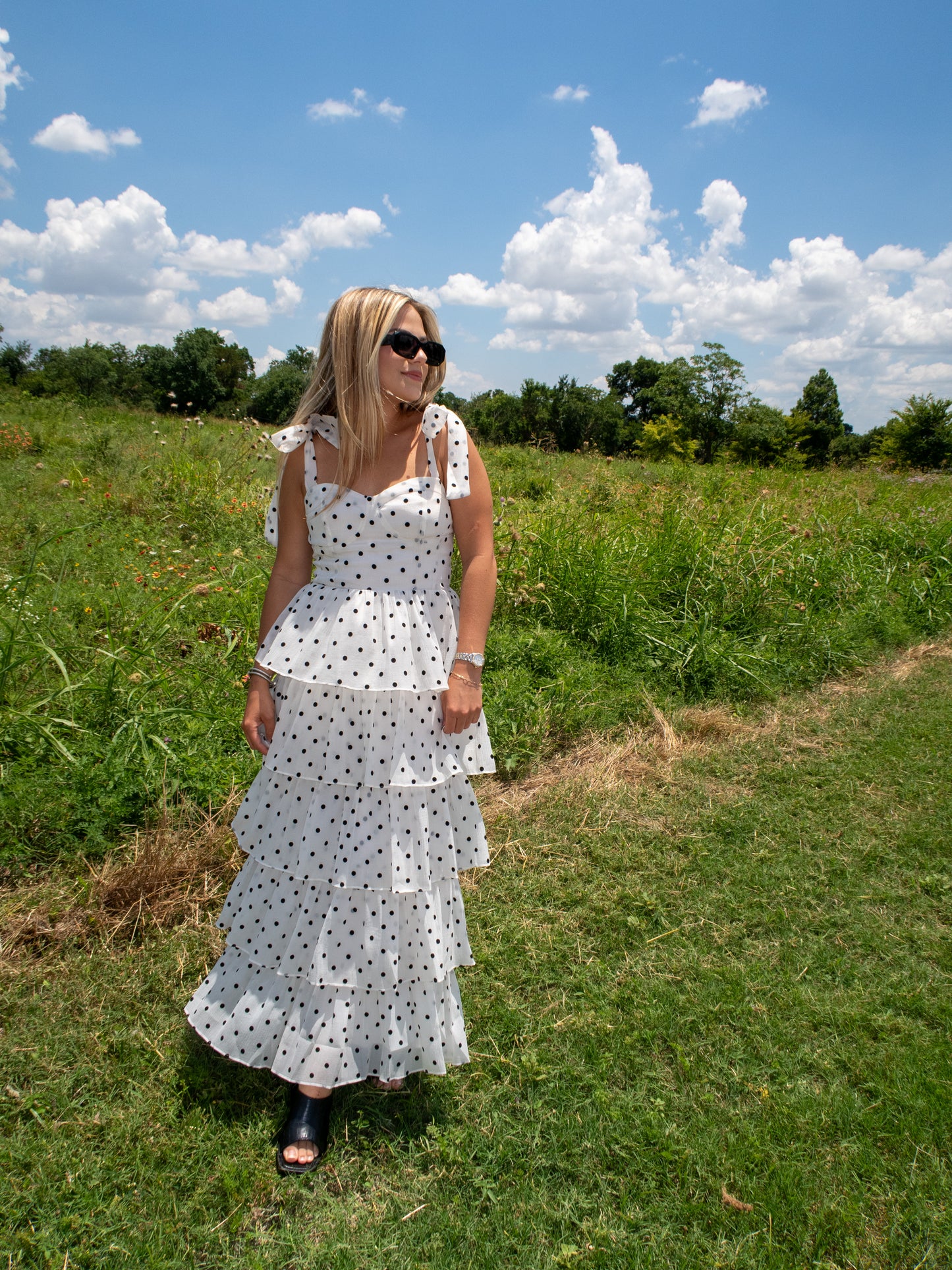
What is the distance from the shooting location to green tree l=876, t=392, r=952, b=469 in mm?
25938

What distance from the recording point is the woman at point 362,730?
64.9 inches

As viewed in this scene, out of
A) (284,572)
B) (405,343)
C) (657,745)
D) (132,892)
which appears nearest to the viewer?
(405,343)

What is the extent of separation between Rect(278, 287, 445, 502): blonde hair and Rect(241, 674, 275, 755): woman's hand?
491 millimetres

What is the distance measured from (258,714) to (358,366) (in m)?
0.85

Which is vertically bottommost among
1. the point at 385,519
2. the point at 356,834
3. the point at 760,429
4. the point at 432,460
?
the point at 356,834

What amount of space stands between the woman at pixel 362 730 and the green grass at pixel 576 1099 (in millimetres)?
196

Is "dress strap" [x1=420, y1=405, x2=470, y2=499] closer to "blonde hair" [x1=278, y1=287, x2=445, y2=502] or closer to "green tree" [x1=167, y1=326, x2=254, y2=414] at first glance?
"blonde hair" [x1=278, y1=287, x2=445, y2=502]

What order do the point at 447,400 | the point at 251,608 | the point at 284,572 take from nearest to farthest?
the point at 284,572
the point at 251,608
the point at 447,400

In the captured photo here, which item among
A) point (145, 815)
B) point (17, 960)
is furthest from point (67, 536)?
point (17, 960)

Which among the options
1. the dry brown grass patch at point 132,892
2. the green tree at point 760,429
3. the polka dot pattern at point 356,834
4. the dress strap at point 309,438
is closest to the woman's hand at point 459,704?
the polka dot pattern at point 356,834

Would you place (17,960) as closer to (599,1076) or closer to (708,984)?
(599,1076)

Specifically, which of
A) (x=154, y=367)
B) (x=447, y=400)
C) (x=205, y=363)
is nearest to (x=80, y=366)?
(x=154, y=367)

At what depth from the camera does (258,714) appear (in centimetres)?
179

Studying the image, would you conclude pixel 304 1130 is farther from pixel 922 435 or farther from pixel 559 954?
pixel 922 435
